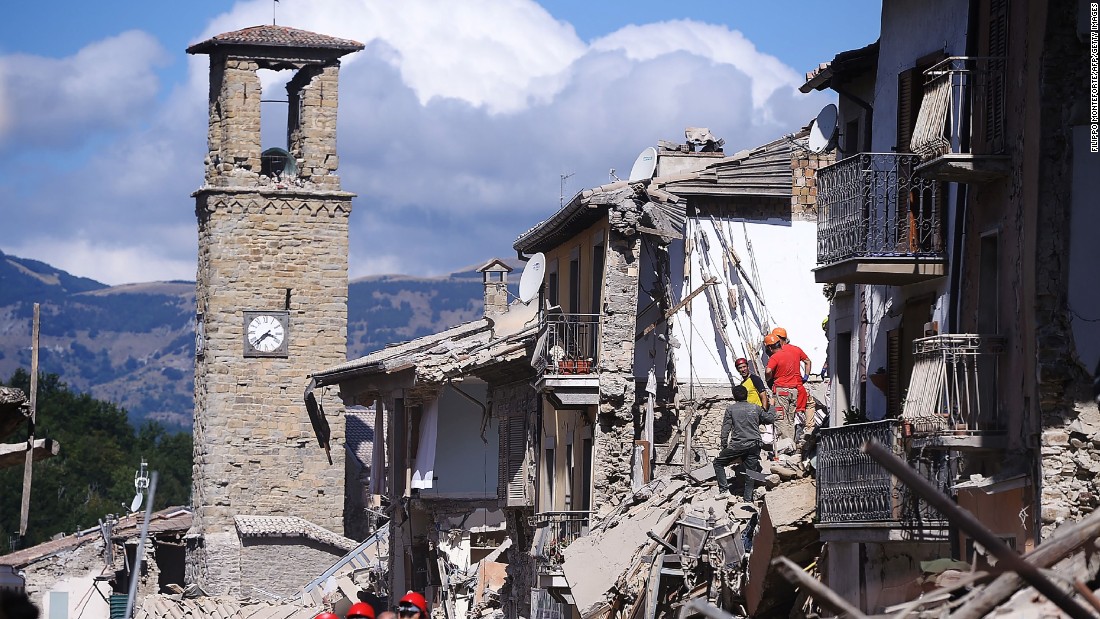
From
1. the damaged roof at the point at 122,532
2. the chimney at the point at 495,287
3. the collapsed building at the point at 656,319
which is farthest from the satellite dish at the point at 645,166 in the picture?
the damaged roof at the point at 122,532

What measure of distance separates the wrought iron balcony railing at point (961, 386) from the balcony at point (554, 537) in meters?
11.8

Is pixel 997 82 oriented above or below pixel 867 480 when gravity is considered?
above

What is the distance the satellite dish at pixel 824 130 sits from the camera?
24328 mm

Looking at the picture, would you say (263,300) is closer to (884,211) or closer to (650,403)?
(650,403)

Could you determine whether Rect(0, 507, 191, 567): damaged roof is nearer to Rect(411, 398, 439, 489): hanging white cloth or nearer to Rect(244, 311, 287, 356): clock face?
Rect(244, 311, 287, 356): clock face

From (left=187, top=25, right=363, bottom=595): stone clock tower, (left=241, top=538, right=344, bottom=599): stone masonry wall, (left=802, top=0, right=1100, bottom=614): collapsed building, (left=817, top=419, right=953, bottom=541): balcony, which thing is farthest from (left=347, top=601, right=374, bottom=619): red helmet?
(left=187, top=25, right=363, bottom=595): stone clock tower

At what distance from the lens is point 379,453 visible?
151 ft

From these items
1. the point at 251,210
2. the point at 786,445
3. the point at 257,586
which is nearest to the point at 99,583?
the point at 257,586

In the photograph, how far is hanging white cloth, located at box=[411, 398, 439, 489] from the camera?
131ft

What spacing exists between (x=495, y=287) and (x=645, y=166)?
791 inches

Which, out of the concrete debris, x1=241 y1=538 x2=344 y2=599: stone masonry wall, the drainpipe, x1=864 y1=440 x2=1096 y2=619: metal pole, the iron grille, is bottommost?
x1=241 y1=538 x2=344 y2=599: stone masonry wall

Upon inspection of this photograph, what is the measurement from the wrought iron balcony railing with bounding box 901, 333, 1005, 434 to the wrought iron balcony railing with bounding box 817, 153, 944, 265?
1.92 metres

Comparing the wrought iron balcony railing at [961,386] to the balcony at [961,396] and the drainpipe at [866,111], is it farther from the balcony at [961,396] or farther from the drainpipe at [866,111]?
the drainpipe at [866,111]

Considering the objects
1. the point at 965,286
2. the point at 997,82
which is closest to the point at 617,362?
the point at 965,286
